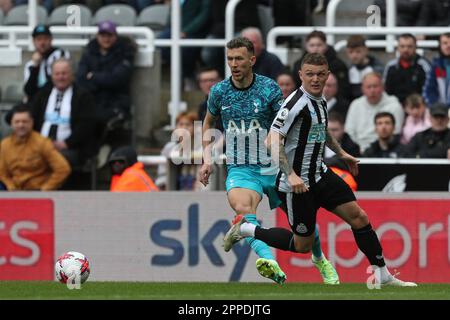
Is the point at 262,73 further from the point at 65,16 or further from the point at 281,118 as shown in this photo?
the point at 281,118

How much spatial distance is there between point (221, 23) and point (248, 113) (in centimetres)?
573

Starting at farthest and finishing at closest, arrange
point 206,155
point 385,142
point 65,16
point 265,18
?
point 65,16 < point 265,18 < point 385,142 < point 206,155

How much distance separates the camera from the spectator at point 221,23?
17.8 metres

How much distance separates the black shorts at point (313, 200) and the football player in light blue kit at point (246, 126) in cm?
58

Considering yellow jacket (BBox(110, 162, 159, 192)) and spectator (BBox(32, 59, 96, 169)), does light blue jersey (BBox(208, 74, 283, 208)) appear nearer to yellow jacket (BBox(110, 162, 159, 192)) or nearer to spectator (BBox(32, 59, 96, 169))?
yellow jacket (BBox(110, 162, 159, 192))

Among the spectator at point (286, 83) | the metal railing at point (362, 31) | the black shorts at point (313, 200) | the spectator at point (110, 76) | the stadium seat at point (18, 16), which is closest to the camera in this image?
the black shorts at point (313, 200)

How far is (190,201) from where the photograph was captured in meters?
15.3

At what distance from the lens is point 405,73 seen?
55.3 feet

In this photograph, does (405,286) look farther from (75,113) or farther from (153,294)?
(75,113)

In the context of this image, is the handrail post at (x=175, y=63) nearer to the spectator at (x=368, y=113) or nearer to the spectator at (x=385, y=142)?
the spectator at (x=368, y=113)

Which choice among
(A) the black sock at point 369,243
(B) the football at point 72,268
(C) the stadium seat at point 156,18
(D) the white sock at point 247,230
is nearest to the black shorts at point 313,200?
(A) the black sock at point 369,243

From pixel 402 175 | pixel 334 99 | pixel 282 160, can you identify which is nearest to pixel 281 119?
pixel 282 160

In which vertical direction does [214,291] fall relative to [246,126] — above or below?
below
